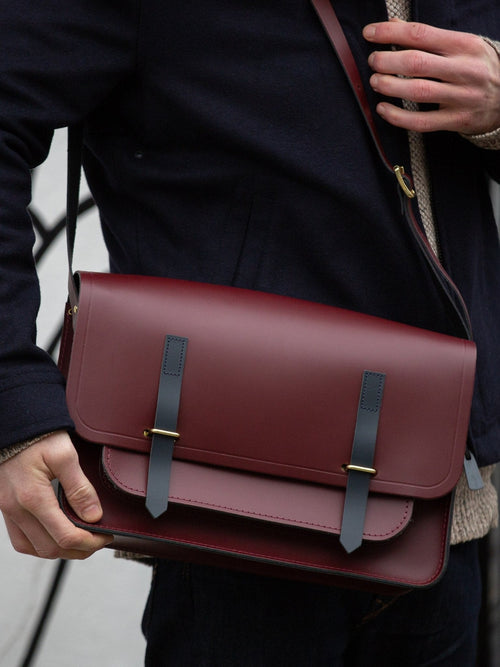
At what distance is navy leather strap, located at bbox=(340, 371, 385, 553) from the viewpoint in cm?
96

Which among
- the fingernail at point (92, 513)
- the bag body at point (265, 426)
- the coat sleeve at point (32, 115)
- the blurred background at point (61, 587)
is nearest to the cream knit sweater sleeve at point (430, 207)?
the bag body at point (265, 426)

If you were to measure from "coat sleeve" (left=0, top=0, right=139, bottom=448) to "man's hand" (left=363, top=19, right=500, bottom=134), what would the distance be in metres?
0.31

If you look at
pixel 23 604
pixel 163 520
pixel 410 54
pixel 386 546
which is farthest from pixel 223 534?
pixel 23 604

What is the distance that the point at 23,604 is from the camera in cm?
187

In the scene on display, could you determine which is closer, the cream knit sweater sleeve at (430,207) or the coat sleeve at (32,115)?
the coat sleeve at (32,115)

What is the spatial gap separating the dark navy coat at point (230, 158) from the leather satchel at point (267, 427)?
0.18 feet

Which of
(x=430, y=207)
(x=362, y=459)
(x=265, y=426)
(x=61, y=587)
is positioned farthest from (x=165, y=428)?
(x=61, y=587)

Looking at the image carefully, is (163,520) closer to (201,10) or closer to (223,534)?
(223,534)

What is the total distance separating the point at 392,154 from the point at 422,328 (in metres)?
0.24

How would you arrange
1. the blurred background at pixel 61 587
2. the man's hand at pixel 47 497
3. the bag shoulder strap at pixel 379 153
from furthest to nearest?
the blurred background at pixel 61 587 → the bag shoulder strap at pixel 379 153 → the man's hand at pixel 47 497

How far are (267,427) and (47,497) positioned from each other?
27 centimetres

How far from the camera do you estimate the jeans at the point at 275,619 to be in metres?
1.05

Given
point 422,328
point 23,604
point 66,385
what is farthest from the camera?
point 23,604

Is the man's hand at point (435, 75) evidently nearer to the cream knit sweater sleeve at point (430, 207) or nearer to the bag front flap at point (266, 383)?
the cream knit sweater sleeve at point (430, 207)
